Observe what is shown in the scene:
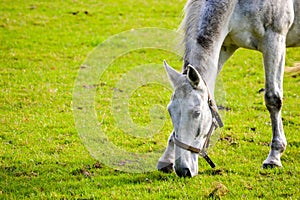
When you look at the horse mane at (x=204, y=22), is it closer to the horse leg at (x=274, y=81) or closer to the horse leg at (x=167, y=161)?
the horse leg at (x=274, y=81)

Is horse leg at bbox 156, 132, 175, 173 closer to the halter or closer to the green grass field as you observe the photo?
the green grass field

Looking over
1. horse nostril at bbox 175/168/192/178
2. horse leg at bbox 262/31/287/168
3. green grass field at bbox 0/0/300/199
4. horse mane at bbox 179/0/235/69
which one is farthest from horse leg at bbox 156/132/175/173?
horse mane at bbox 179/0/235/69

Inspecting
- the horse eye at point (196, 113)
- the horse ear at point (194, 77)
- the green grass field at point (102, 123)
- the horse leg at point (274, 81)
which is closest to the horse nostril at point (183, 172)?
the green grass field at point (102, 123)

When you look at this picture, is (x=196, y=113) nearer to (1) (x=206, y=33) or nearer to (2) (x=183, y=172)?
(2) (x=183, y=172)

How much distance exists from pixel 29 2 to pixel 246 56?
372 inches

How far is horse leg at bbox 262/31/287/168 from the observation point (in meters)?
7.08

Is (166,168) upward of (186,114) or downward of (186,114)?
downward

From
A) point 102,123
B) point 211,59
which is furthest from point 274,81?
point 102,123

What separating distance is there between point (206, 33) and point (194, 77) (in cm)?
81

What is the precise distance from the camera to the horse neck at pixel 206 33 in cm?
645

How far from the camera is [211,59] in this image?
650 cm

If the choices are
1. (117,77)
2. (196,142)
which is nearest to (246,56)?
(117,77)

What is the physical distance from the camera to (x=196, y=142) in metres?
6.21

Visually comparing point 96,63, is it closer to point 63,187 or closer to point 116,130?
point 116,130
